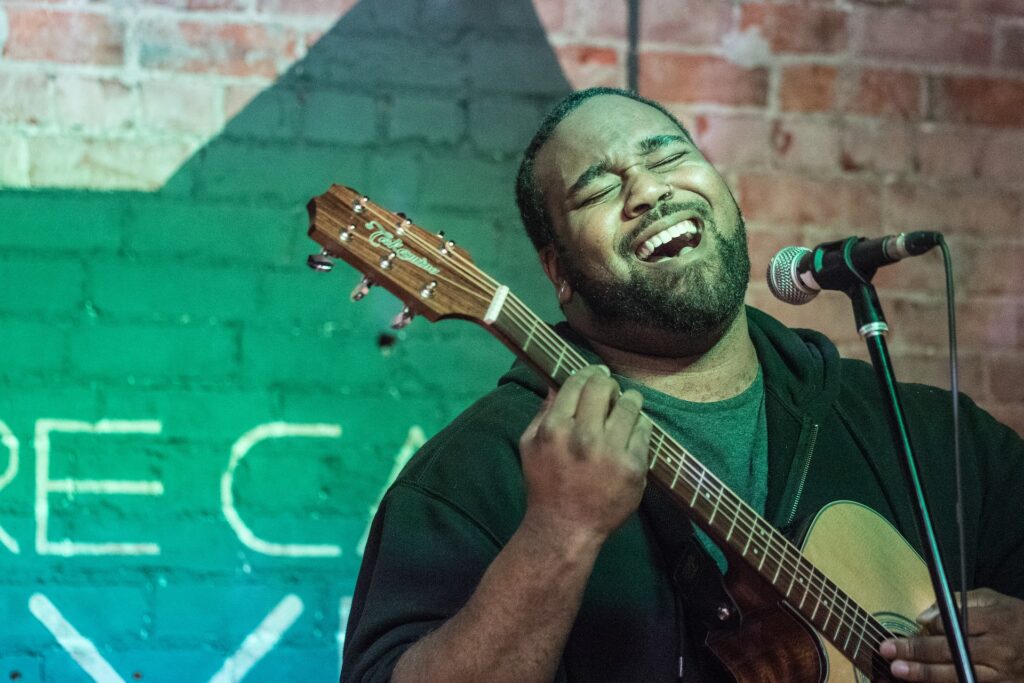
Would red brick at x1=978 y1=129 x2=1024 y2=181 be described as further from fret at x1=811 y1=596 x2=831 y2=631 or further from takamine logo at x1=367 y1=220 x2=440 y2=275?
takamine logo at x1=367 y1=220 x2=440 y2=275

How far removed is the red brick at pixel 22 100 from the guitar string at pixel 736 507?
3.65ft

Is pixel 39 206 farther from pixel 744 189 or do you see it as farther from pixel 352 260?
pixel 744 189

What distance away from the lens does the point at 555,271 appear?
1.90 metres

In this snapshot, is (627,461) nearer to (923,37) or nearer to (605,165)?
(605,165)

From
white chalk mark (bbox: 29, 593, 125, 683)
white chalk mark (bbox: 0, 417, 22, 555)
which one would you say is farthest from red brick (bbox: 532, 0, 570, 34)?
white chalk mark (bbox: 29, 593, 125, 683)

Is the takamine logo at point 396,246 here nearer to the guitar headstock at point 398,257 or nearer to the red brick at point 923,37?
the guitar headstock at point 398,257

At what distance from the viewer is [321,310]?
82.8 inches

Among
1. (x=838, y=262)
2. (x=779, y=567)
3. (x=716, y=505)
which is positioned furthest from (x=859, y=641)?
(x=838, y=262)

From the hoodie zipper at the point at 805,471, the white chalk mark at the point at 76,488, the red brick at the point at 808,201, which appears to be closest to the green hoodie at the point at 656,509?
the hoodie zipper at the point at 805,471

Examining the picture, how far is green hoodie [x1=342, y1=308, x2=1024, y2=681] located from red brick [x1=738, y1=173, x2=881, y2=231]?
0.43 meters

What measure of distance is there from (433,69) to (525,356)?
1.06 metres

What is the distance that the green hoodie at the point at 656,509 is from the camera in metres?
1.40

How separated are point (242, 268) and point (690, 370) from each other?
878mm

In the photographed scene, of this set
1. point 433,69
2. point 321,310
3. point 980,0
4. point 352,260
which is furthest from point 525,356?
point 980,0
